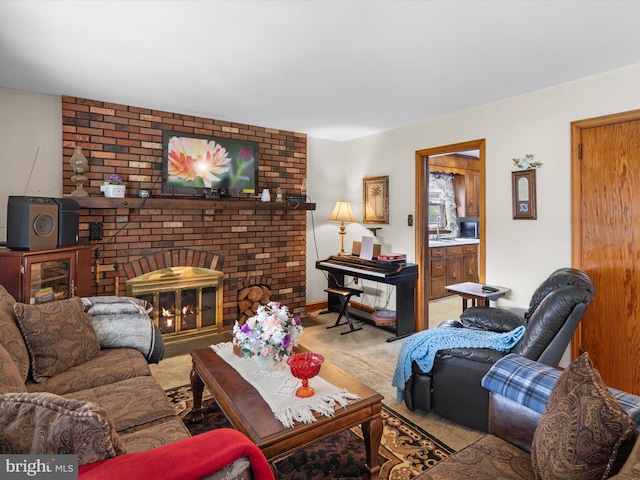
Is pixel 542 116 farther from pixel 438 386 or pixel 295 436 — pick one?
pixel 295 436

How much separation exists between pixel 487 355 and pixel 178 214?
325cm

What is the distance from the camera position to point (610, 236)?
285 centimetres

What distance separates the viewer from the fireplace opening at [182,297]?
13.1 feet

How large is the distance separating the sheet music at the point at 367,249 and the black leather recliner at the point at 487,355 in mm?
1591

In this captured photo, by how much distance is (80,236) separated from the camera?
354cm

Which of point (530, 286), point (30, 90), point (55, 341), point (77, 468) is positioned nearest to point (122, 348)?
point (55, 341)

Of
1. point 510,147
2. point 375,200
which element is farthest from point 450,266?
point 510,147

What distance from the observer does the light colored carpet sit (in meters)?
2.35

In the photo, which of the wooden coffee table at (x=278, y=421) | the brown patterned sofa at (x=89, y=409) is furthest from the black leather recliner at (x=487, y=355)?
the brown patterned sofa at (x=89, y=409)

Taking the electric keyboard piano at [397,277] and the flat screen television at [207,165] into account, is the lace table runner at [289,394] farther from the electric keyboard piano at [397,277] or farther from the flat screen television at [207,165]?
the flat screen television at [207,165]

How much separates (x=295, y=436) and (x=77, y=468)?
918mm

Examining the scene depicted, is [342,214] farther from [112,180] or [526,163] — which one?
[112,180]

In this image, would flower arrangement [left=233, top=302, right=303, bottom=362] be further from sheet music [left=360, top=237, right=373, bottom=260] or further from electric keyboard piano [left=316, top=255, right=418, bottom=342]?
sheet music [left=360, top=237, right=373, bottom=260]

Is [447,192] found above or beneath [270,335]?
above
